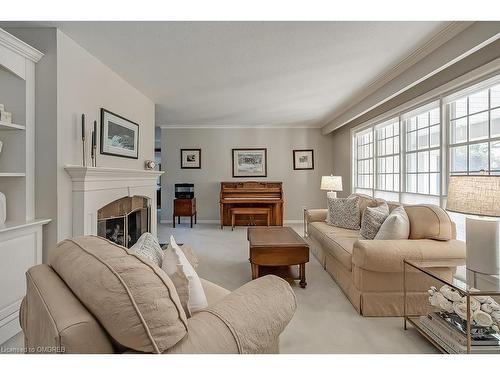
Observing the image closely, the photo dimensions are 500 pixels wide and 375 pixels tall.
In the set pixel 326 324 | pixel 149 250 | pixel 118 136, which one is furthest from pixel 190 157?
pixel 149 250

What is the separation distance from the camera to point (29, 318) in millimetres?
1006

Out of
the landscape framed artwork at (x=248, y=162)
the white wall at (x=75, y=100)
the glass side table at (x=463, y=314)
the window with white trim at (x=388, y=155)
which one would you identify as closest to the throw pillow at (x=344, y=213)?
the window with white trim at (x=388, y=155)

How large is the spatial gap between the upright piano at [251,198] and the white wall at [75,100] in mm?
2889

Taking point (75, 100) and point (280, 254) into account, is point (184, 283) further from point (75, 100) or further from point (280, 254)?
point (75, 100)

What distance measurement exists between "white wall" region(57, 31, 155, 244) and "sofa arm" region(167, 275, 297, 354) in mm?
1900

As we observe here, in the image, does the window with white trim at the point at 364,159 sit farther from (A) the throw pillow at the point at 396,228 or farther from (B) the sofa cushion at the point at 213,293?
(B) the sofa cushion at the point at 213,293

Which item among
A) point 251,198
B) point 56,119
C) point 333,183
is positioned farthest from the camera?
point 251,198

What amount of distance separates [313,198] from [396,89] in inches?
147

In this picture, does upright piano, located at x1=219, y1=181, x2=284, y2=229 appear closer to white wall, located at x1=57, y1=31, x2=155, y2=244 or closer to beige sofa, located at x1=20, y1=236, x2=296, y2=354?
white wall, located at x1=57, y1=31, x2=155, y2=244

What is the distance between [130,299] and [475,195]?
1938 millimetres

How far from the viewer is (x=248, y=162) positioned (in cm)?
655

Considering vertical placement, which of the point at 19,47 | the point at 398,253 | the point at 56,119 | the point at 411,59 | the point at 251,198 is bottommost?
the point at 398,253
